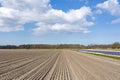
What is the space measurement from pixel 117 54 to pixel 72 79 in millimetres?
35505

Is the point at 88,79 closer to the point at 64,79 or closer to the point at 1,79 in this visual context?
the point at 64,79

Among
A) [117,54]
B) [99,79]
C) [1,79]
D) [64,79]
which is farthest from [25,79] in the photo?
[117,54]

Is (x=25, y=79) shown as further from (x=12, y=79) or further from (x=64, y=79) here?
(x=64, y=79)

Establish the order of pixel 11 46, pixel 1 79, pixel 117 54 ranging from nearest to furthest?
1. pixel 1 79
2. pixel 117 54
3. pixel 11 46

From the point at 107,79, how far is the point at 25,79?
5.06 m

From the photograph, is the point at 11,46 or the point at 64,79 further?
the point at 11,46

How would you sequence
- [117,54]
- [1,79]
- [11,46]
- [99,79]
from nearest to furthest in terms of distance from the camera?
[1,79] → [99,79] → [117,54] → [11,46]

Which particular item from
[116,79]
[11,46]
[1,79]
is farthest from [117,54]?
[11,46]

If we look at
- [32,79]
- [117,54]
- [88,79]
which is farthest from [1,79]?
[117,54]

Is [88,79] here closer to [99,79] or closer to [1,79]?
[99,79]

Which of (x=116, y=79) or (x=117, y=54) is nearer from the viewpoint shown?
(x=116, y=79)

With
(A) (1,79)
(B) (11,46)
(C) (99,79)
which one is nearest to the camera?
(A) (1,79)

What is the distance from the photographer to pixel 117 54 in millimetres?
47125

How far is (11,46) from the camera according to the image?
189000 millimetres
